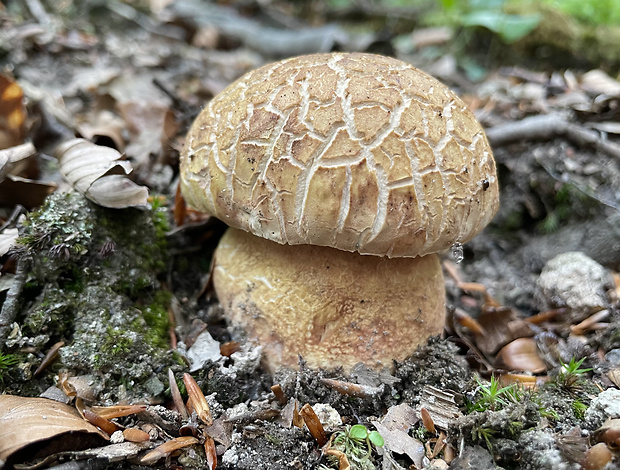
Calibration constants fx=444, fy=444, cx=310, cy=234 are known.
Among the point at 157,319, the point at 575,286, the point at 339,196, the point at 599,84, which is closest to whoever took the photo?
the point at 339,196

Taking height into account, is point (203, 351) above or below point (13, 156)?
below

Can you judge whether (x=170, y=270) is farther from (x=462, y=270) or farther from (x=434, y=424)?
(x=462, y=270)

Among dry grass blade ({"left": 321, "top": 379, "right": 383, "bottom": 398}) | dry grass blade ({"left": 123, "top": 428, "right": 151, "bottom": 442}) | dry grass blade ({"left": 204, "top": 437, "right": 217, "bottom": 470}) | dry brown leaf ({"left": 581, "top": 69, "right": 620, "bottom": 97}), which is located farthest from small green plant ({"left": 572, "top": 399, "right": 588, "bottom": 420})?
dry brown leaf ({"left": 581, "top": 69, "right": 620, "bottom": 97})

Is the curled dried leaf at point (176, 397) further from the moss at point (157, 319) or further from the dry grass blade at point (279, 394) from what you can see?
the dry grass blade at point (279, 394)

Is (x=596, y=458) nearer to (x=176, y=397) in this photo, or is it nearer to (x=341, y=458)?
(x=341, y=458)

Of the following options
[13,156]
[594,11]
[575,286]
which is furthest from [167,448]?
[594,11]

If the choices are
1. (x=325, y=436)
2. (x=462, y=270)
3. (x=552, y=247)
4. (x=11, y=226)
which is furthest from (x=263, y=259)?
(x=552, y=247)
